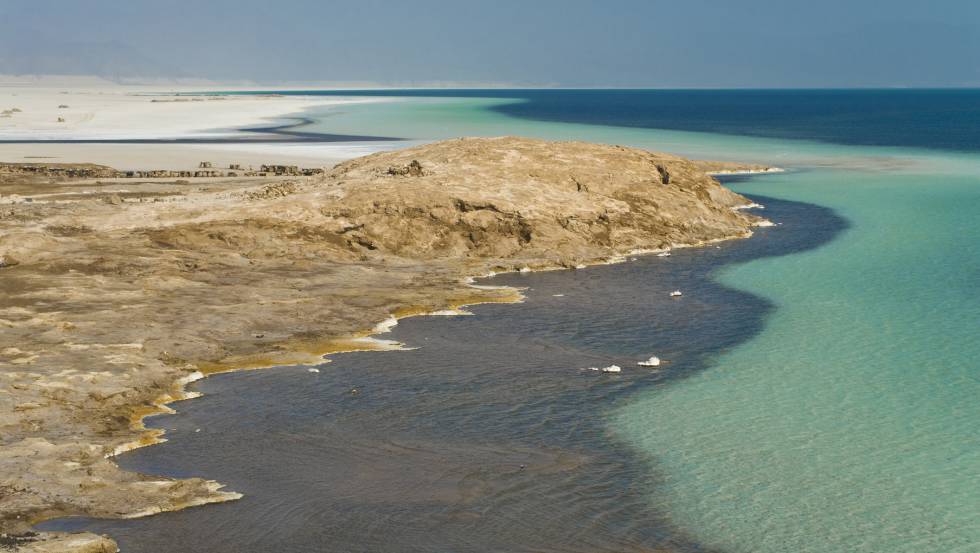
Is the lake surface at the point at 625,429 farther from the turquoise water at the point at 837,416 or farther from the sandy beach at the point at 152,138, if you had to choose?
the sandy beach at the point at 152,138

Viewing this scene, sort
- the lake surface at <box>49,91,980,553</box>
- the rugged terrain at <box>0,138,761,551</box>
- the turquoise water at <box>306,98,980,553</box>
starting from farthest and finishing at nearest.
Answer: the rugged terrain at <box>0,138,761,551</box> < the turquoise water at <box>306,98,980,553</box> < the lake surface at <box>49,91,980,553</box>

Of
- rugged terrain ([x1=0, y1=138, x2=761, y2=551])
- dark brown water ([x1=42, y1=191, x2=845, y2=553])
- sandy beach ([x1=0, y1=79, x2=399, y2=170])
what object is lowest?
dark brown water ([x1=42, y1=191, x2=845, y2=553])

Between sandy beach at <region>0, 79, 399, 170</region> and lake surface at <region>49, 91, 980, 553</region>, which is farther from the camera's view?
sandy beach at <region>0, 79, 399, 170</region>

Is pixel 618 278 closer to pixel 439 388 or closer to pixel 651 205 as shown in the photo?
Answer: pixel 651 205

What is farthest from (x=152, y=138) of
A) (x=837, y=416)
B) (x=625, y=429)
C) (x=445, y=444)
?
(x=837, y=416)

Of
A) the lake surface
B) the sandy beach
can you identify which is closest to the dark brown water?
the lake surface

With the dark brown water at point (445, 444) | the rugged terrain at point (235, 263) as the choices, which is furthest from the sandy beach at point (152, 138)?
the dark brown water at point (445, 444)

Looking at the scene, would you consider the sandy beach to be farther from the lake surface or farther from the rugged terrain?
the lake surface
